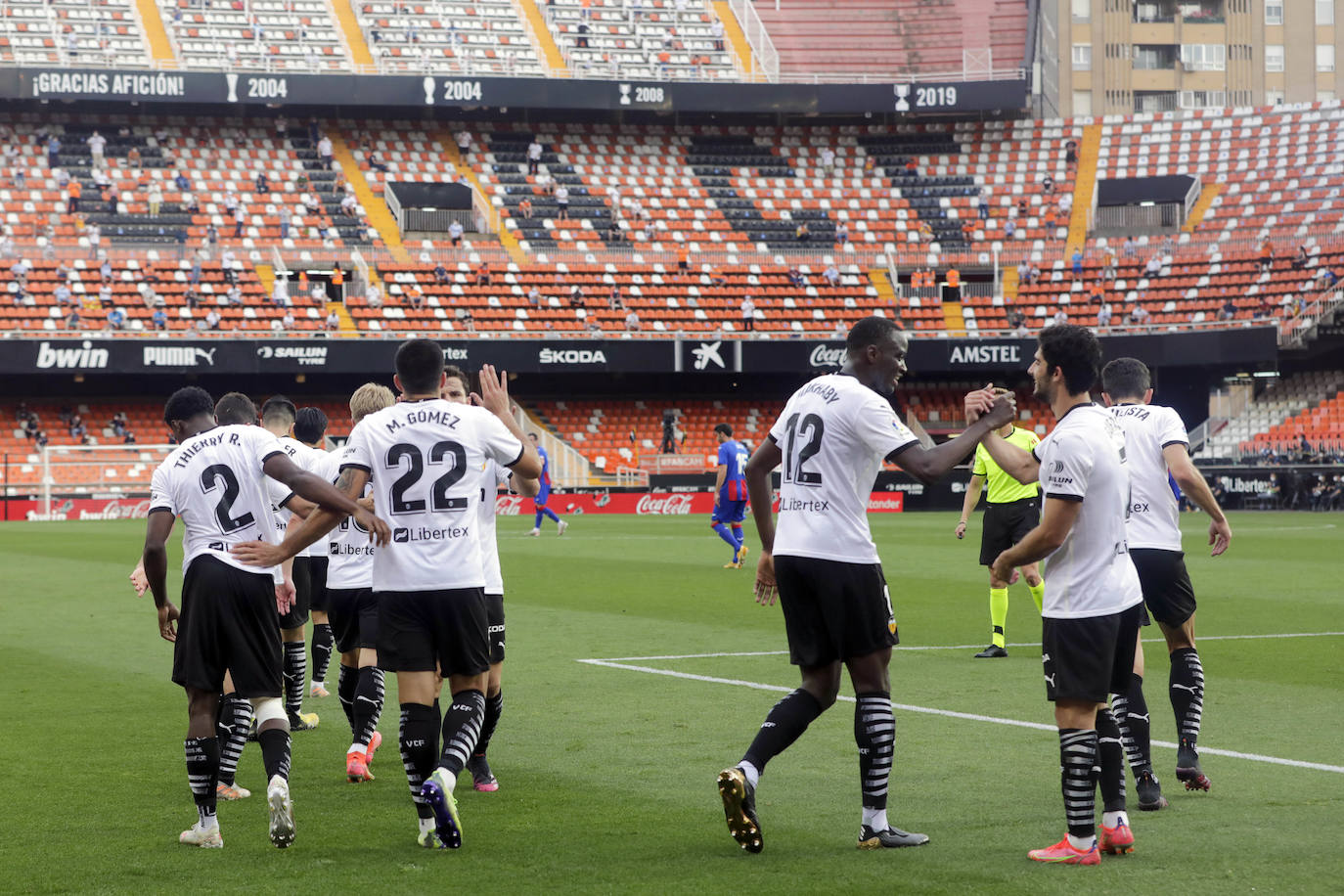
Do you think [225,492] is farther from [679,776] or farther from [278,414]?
[679,776]

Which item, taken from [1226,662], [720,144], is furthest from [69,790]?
[720,144]

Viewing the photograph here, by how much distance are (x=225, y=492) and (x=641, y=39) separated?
185 feet

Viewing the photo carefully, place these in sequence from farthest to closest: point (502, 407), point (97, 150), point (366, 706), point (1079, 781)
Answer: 1. point (97, 150)
2. point (366, 706)
3. point (502, 407)
4. point (1079, 781)

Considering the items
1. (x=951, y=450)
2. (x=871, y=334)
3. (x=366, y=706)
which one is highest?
(x=871, y=334)

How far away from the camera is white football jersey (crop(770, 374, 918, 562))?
6.71 m

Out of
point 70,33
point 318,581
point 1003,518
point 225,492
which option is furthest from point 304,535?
point 70,33

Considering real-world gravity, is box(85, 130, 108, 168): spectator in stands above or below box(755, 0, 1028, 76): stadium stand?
below

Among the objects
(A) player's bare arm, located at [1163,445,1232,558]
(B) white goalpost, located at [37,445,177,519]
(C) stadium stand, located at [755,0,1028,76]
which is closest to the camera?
(A) player's bare arm, located at [1163,445,1232,558]

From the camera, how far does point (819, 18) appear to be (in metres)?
66.6

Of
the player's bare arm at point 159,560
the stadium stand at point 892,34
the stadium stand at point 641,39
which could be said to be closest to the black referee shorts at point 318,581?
the player's bare arm at point 159,560

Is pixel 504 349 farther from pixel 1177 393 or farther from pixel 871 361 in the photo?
pixel 871 361

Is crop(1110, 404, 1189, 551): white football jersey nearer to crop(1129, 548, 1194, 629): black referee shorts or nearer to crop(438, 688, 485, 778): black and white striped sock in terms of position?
crop(1129, 548, 1194, 629): black referee shorts

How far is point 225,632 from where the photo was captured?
23.1 feet

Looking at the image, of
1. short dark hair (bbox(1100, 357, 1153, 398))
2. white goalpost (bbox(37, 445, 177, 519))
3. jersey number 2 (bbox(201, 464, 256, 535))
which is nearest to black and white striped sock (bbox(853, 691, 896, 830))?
short dark hair (bbox(1100, 357, 1153, 398))
